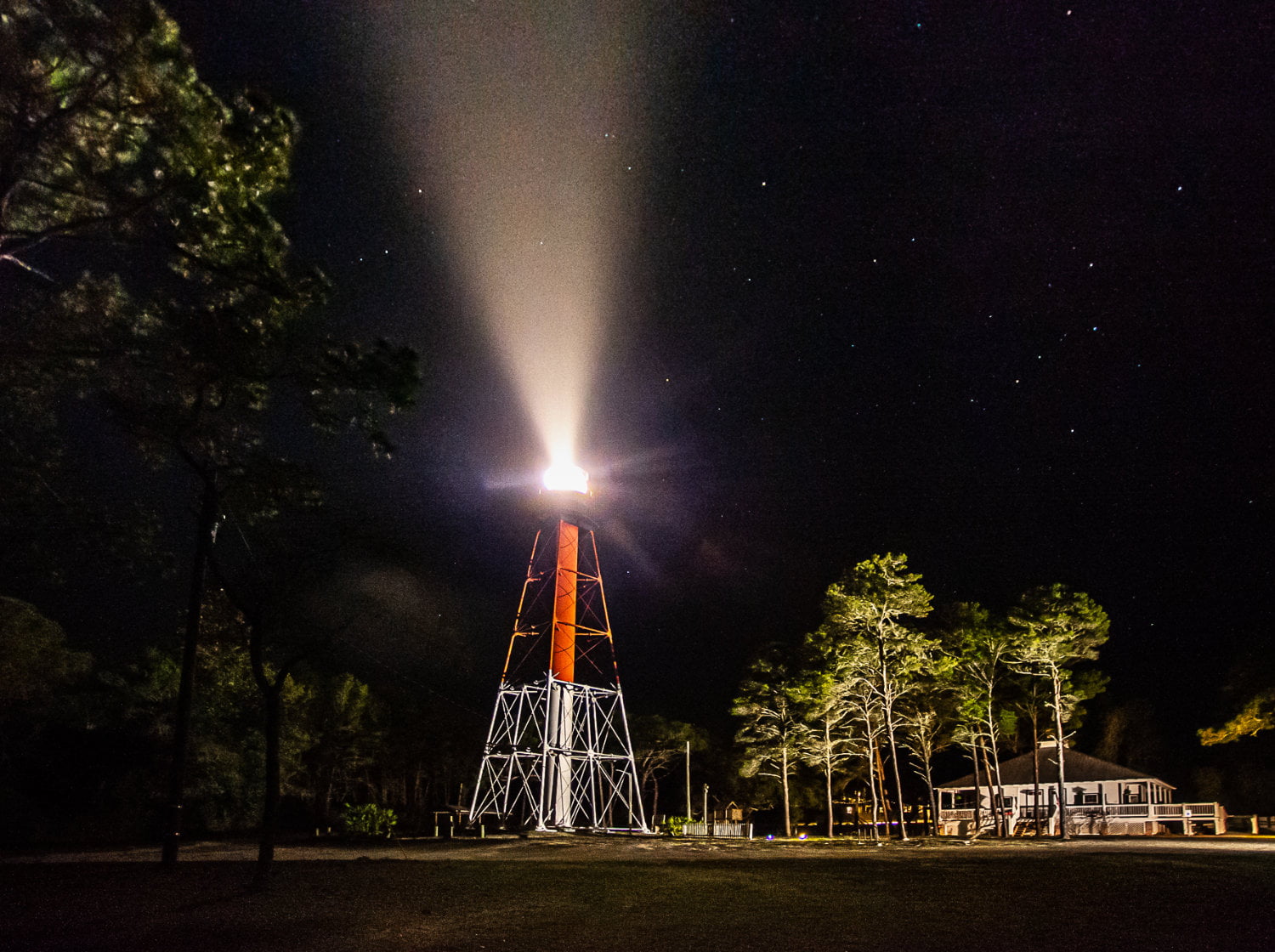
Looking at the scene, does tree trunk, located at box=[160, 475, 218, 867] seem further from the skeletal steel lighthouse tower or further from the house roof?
the house roof

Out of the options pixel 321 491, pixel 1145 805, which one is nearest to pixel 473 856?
pixel 321 491

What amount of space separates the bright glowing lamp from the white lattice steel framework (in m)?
1.61

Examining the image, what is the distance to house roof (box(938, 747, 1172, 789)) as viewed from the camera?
50.4m

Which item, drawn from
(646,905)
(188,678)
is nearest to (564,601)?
(188,678)

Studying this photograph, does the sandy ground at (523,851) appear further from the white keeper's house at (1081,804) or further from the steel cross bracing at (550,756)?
the white keeper's house at (1081,804)

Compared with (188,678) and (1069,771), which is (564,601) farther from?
(1069,771)

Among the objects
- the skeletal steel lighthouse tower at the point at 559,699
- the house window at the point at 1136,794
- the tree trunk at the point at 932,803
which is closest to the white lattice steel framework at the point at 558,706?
→ the skeletal steel lighthouse tower at the point at 559,699

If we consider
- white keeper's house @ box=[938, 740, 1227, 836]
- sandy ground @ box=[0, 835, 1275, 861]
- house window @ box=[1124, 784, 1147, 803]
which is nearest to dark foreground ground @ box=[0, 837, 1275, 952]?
sandy ground @ box=[0, 835, 1275, 861]

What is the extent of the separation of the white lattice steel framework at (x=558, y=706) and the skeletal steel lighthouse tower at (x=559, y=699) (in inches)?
1.7

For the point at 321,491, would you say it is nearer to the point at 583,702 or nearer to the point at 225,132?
the point at 225,132

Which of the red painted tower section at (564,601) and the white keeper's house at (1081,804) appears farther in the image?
the white keeper's house at (1081,804)

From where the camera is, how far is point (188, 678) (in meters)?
15.6

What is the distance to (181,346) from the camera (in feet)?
39.3

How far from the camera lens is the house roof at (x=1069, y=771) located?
5041 cm
